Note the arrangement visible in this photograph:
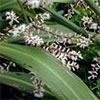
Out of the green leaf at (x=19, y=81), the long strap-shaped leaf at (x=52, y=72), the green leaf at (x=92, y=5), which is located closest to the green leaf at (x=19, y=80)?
the green leaf at (x=19, y=81)

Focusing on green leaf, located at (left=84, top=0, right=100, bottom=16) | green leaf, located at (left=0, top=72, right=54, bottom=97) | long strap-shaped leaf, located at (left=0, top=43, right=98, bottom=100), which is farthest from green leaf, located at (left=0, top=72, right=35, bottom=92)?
green leaf, located at (left=84, top=0, right=100, bottom=16)

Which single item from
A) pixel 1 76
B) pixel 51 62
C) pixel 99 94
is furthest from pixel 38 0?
pixel 99 94

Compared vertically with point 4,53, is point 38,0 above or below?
above

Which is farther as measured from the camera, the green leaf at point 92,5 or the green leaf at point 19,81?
the green leaf at point 19,81

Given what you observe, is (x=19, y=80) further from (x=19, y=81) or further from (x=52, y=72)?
(x=52, y=72)

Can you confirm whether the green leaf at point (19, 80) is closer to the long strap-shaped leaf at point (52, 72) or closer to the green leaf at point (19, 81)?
the green leaf at point (19, 81)

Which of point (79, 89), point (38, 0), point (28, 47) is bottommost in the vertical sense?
point (79, 89)

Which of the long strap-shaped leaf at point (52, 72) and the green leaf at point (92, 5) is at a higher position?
the green leaf at point (92, 5)

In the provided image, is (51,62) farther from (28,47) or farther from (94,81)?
(94,81)

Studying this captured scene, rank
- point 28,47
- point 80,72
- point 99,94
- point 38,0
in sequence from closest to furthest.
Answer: point 38,0
point 28,47
point 99,94
point 80,72
